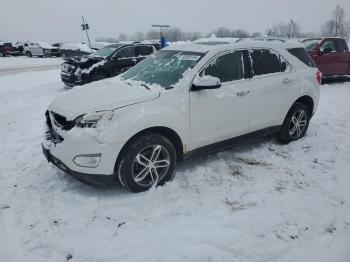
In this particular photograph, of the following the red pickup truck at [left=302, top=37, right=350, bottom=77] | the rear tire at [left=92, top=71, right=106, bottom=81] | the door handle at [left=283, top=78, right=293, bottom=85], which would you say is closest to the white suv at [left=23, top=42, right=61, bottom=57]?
the rear tire at [left=92, top=71, right=106, bottom=81]

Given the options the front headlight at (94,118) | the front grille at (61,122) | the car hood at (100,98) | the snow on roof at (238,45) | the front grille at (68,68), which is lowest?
the front grille at (68,68)

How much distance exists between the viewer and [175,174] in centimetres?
445

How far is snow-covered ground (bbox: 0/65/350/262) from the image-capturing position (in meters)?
2.99

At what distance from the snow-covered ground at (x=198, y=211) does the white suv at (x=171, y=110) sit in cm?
40

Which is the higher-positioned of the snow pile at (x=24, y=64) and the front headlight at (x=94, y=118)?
the front headlight at (x=94, y=118)

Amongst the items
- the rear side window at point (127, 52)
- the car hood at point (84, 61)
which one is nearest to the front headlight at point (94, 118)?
the car hood at point (84, 61)

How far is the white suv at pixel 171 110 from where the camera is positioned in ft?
11.7

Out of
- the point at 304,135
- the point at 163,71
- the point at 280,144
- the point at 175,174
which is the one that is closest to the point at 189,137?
the point at 175,174

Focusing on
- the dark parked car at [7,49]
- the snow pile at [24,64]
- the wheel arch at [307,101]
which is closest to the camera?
the wheel arch at [307,101]

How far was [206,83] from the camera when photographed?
3.93 m

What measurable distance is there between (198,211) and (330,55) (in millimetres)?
10362

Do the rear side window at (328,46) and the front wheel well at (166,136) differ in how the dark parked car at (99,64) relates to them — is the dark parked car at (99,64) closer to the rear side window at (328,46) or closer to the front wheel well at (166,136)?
the rear side window at (328,46)

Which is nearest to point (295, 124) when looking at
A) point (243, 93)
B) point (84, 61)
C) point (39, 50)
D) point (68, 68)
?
point (243, 93)

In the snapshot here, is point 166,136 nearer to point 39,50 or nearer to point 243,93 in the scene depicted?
point 243,93
